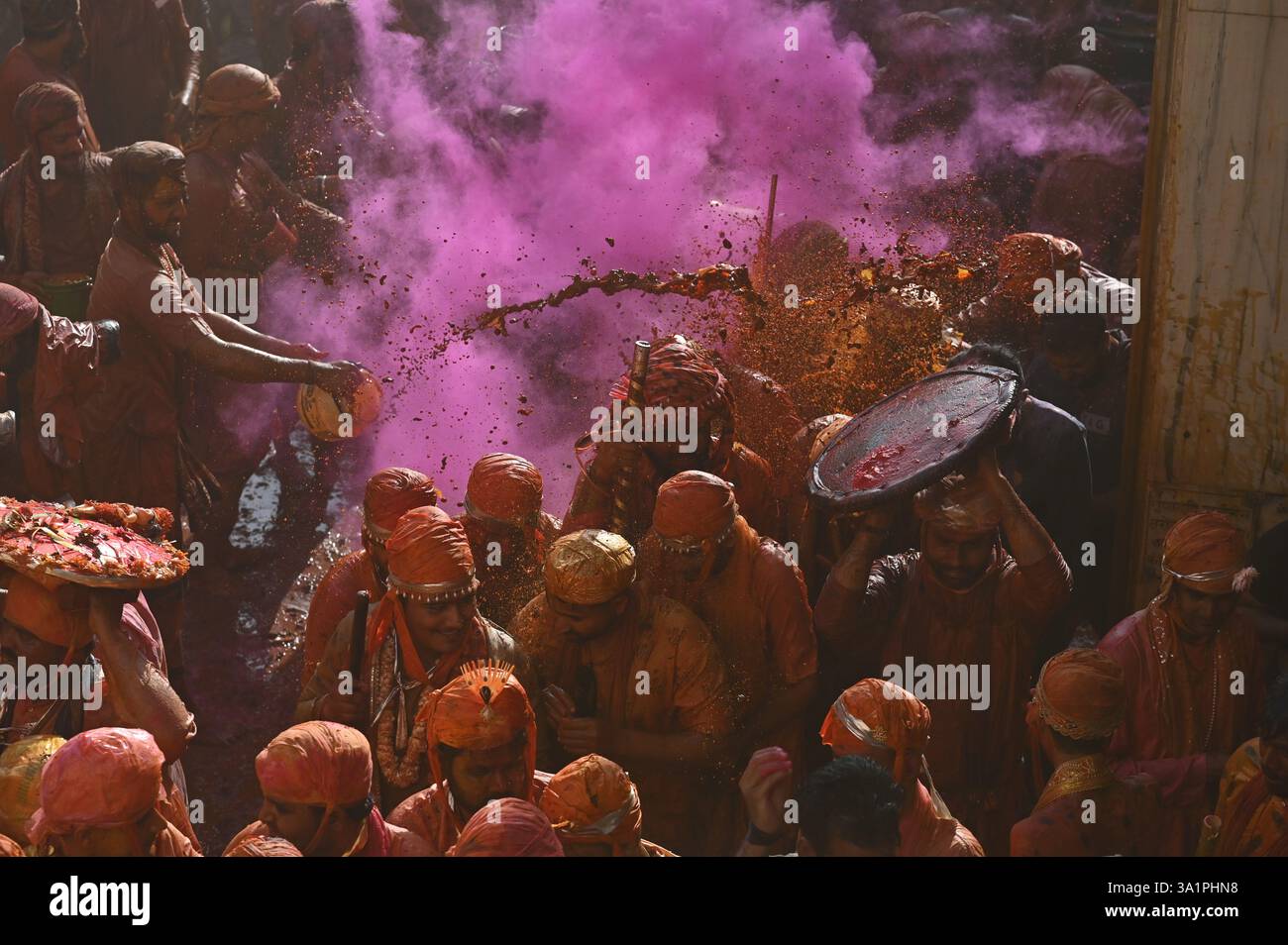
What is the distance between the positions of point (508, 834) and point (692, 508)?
187 cm

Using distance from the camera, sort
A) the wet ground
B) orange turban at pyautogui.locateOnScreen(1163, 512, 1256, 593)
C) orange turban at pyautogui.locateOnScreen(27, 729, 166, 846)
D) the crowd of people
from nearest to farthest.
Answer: orange turban at pyautogui.locateOnScreen(27, 729, 166, 846) → the crowd of people → orange turban at pyautogui.locateOnScreen(1163, 512, 1256, 593) → the wet ground

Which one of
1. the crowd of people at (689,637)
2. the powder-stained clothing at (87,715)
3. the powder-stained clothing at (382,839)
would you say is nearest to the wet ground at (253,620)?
the crowd of people at (689,637)

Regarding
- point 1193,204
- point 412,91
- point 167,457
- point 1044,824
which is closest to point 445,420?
point 167,457

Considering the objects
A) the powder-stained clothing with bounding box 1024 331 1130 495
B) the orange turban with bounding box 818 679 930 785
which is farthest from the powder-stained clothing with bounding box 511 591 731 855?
the powder-stained clothing with bounding box 1024 331 1130 495

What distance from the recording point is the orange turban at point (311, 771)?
4805 mm

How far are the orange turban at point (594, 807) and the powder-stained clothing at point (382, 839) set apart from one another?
443mm

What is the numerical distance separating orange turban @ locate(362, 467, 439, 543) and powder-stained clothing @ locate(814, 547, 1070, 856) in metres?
1.60

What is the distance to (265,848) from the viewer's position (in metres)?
4.54

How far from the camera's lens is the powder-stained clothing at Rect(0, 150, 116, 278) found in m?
9.23

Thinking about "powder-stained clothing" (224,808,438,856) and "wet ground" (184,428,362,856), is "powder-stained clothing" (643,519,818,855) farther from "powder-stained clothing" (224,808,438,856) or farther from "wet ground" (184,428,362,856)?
"wet ground" (184,428,362,856)

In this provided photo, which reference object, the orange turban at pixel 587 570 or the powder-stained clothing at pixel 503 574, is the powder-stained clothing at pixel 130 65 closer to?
the powder-stained clothing at pixel 503 574

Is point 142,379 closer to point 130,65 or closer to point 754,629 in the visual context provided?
point 754,629

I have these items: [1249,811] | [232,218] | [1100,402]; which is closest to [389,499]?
[1249,811]

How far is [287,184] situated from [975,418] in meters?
6.77
